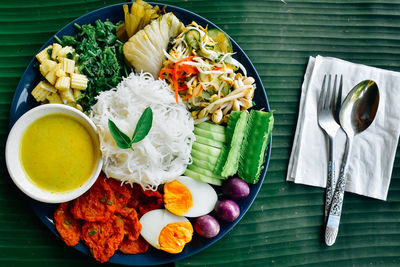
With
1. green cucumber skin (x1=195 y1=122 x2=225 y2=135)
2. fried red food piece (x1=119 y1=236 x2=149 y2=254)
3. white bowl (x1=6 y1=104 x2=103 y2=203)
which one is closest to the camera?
white bowl (x1=6 y1=104 x2=103 y2=203)

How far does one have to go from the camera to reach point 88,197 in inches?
→ 108

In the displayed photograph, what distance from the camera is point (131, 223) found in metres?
2.81

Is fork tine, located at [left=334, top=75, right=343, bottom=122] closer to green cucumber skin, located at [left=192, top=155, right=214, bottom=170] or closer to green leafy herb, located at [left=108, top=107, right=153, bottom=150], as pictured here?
green cucumber skin, located at [left=192, top=155, right=214, bottom=170]

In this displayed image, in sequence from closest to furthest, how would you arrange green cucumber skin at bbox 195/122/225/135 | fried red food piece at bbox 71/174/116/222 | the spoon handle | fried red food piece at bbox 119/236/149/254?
fried red food piece at bbox 71/174/116/222 < fried red food piece at bbox 119/236/149/254 < green cucumber skin at bbox 195/122/225/135 < the spoon handle

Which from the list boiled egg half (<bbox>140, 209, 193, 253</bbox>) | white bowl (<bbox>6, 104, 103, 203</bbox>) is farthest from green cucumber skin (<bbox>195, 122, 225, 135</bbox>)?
white bowl (<bbox>6, 104, 103, 203</bbox>)

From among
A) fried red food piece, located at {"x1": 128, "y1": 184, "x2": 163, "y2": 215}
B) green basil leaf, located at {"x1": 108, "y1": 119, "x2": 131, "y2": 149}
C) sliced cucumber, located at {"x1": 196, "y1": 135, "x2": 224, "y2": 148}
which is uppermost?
green basil leaf, located at {"x1": 108, "y1": 119, "x2": 131, "y2": 149}

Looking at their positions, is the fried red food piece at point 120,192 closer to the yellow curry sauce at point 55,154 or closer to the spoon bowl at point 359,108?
the yellow curry sauce at point 55,154

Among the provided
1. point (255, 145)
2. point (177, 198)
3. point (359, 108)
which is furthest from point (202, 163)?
point (359, 108)

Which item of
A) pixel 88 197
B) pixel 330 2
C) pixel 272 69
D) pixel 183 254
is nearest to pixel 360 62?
pixel 330 2

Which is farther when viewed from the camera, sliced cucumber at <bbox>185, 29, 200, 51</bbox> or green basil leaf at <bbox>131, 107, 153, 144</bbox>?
sliced cucumber at <bbox>185, 29, 200, 51</bbox>

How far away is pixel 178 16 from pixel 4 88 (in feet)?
5.57

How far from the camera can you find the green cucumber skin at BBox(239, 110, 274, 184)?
9.28ft

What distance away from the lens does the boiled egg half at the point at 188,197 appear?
2832 mm

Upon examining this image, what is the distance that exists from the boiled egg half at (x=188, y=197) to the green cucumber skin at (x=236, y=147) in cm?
25
